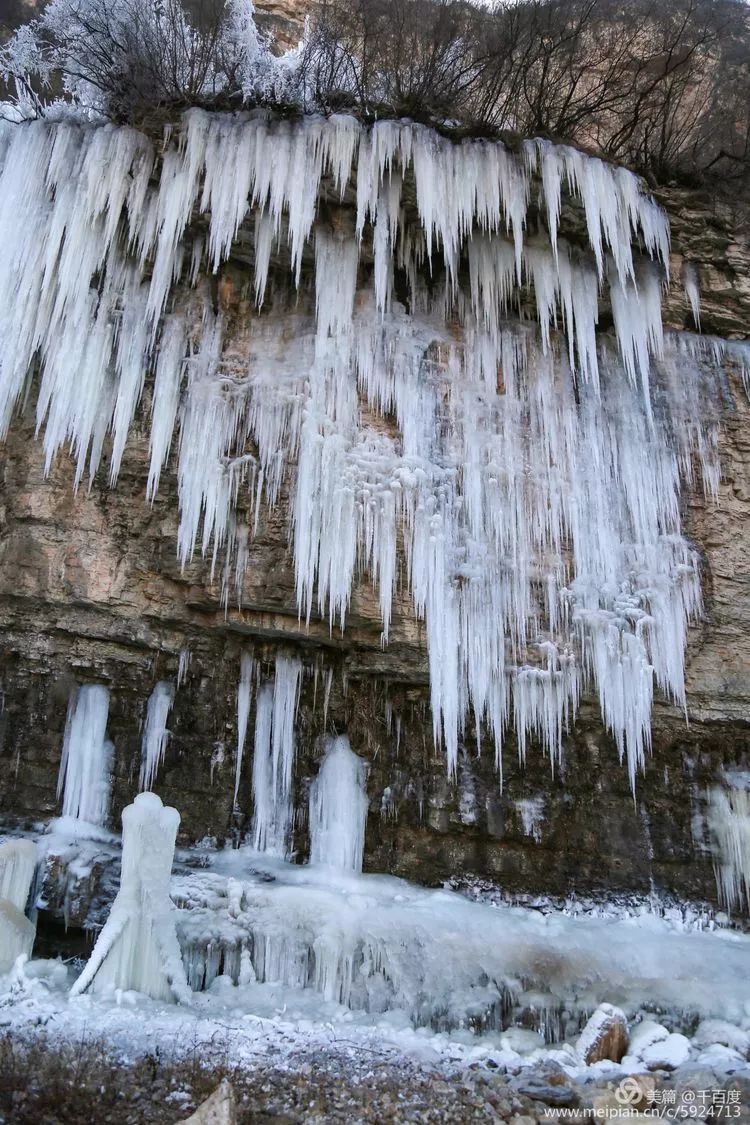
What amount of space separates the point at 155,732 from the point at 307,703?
1.46 m

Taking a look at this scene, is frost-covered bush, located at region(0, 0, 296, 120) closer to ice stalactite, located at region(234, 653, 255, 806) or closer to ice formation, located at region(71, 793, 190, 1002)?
ice stalactite, located at region(234, 653, 255, 806)

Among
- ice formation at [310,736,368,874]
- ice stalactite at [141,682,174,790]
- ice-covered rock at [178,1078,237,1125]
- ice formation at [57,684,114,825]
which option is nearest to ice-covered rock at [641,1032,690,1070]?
ice formation at [310,736,368,874]

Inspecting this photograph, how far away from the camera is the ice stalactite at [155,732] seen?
8758mm

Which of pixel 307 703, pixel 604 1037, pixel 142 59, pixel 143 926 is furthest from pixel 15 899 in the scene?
pixel 142 59

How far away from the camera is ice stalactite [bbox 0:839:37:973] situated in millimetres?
6434

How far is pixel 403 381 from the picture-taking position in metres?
9.57

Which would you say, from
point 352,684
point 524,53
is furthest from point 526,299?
point 352,684

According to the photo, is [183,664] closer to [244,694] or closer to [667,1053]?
[244,694]

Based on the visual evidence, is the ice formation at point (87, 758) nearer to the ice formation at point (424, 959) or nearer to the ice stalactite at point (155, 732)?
the ice stalactite at point (155, 732)

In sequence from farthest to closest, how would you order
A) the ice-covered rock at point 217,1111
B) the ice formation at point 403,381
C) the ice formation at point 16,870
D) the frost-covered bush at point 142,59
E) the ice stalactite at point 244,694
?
the frost-covered bush at point 142,59, the ice stalactite at point 244,694, the ice formation at point 403,381, the ice formation at point 16,870, the ice-covered rock at point 217,1111

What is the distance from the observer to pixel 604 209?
31.9ft

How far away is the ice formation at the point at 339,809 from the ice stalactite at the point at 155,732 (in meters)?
1.48

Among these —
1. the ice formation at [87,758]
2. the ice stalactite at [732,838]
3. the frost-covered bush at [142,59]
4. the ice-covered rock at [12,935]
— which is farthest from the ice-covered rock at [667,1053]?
the frost-covered bush at [142,59]

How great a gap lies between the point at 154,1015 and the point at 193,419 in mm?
5342
